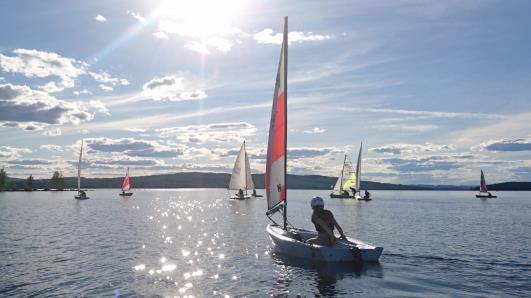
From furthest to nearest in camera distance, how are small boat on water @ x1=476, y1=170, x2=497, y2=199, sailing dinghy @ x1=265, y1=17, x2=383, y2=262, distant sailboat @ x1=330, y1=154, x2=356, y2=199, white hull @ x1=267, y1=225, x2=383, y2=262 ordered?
small boat on water @ x1=476, y1=170, x2=497, y2=199 < distant sailboat @ x1=330, y1=154, x2=356, y2=199 < sailing dinghy @ x1=265, y1=17, x2=383, y2=262 < white hull @ x1=267, y1=225, x2=383, y2=262

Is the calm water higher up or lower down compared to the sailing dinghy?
lower down

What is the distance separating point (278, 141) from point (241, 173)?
7399cm

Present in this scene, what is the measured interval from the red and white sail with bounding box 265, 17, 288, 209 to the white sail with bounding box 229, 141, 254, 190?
226 feet

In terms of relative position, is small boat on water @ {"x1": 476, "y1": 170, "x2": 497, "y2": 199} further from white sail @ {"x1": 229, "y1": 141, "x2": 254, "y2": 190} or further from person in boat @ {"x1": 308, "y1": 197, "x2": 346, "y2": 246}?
person in boat @ {"x1": 308, "y1": 197, "x2": 346, "y2": 246}

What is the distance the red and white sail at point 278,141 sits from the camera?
2816 cm

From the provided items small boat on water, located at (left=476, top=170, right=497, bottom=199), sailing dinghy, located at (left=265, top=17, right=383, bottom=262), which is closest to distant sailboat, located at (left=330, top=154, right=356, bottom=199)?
small boat on water, located at (left=476, top=170, right=497, bottom=199)

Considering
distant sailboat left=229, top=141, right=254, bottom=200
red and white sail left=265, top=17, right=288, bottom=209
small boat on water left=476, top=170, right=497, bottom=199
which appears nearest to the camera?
red and white sail left=265, top=17, right=288, bottom=209

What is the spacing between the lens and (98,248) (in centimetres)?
3216

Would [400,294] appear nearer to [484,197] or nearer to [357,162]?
[357,162]

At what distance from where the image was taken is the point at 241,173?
102 m

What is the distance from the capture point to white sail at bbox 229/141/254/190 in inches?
3937

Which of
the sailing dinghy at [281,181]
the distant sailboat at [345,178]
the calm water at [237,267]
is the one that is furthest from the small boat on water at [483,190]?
the sailing dinghy at [281,181]

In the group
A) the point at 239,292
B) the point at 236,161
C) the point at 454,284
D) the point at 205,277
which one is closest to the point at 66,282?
the point at 205,277

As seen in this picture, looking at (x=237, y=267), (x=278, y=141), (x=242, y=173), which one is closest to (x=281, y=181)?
(x=278, y=141)
